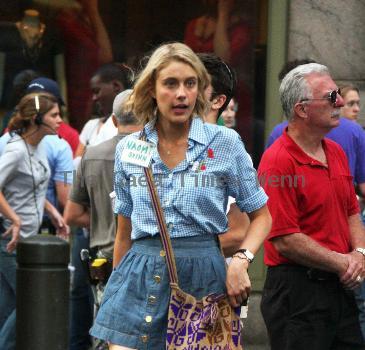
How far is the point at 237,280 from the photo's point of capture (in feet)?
16.5

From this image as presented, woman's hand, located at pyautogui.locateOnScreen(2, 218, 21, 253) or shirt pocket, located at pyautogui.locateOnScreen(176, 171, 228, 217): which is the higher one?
shirt pocket, located at pyautogui.locateOnScreen(176, 171, 228, 217)

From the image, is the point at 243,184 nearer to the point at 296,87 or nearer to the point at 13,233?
the point at 296,87

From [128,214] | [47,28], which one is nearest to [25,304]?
[128,214]

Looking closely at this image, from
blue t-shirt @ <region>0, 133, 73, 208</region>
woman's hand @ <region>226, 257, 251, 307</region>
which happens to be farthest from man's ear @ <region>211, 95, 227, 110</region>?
blue t-shirt @ <region>0, 133, 73, 208</region>

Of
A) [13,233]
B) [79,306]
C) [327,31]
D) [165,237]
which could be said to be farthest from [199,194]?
[327,31]

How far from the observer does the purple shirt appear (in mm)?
7391

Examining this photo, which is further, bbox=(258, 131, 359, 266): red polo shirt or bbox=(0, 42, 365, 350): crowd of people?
bbox=(258, 131, 359, 266): red polo shirt

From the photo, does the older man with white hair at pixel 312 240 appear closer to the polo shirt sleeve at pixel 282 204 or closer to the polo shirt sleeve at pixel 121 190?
the polo shirt sleeve at pixel 282 204

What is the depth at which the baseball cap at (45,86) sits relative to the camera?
367 inches

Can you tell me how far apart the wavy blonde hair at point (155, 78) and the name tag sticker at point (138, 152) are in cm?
18

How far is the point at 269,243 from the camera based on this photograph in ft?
20.6

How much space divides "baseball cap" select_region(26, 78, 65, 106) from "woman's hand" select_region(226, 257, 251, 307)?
4399 millimetres

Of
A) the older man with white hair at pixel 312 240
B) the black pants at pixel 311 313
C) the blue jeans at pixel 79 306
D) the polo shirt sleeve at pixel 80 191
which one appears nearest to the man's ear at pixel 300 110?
the older man with white hair at pixel 312 240

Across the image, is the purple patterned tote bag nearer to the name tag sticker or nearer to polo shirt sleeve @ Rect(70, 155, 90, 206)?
the name tag sticker
